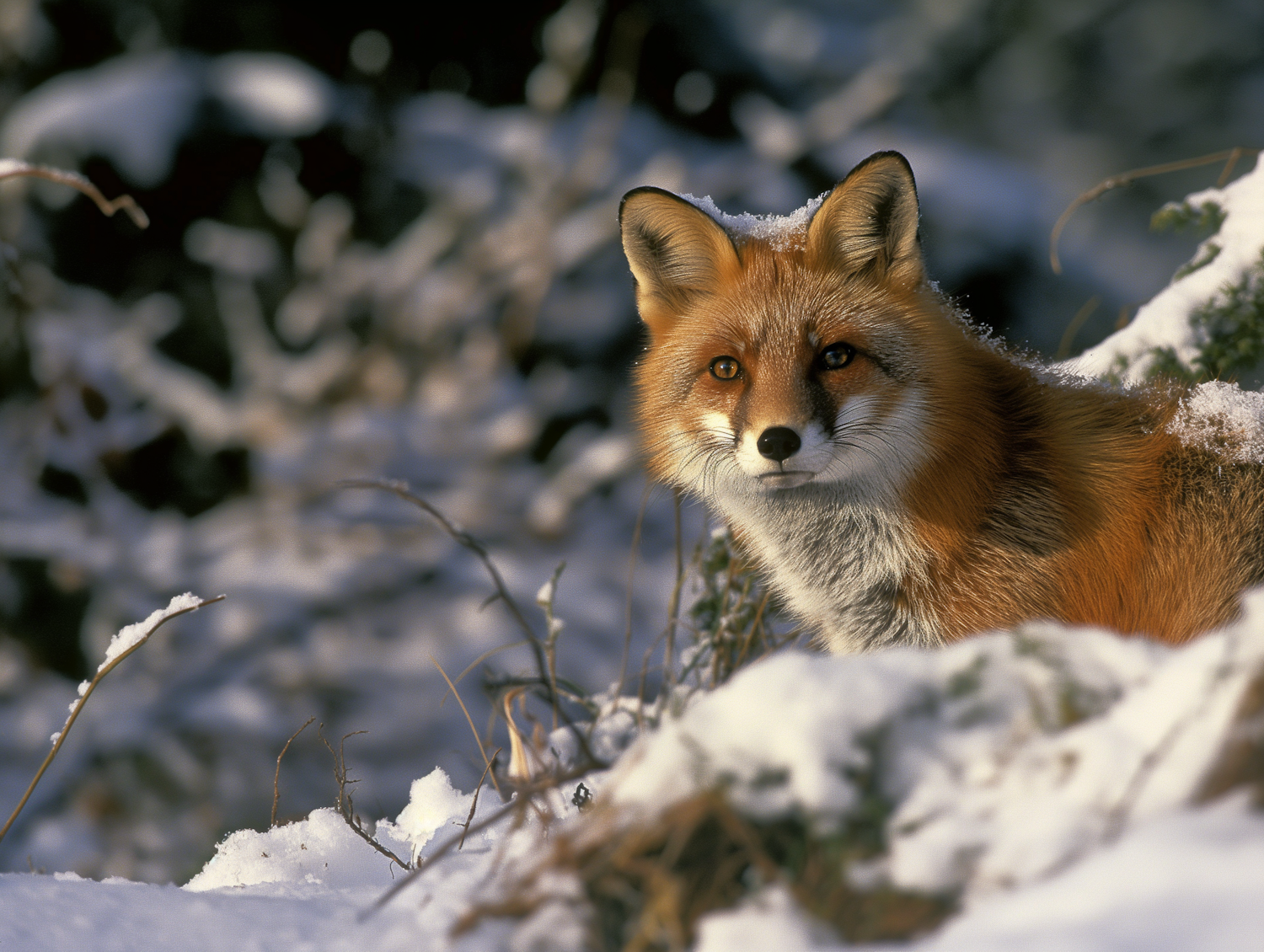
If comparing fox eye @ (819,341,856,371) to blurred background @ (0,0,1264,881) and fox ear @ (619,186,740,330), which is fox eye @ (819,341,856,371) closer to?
fox ear @ (619,186,740,330)

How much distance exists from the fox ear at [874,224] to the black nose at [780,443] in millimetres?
571

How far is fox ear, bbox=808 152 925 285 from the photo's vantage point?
2244 millimetres

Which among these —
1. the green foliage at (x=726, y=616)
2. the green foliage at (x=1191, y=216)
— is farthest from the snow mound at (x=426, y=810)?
the green foliage at (x=1191, y=216)

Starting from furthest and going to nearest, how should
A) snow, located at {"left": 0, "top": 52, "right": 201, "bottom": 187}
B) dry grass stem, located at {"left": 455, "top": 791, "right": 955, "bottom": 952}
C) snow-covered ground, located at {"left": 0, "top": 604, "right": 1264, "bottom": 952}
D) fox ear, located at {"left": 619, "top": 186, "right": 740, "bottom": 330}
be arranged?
snow, located at {"left": 0, "top": 52, "right": 201, "bottom": 187}, fox ear, located at {"left": 619, "top": 186, "right": 740, "bottom": 330}, dry grass stem, located at {"left": 455, "top": 791, "right": 955, "bottom": 952}, snow-covered ground, located at {"left": 0, "top": 604, "right": 1264, "bottom": 952}

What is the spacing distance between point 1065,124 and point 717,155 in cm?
241

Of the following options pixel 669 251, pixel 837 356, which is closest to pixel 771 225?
pixel 669 251

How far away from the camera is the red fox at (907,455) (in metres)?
2.01

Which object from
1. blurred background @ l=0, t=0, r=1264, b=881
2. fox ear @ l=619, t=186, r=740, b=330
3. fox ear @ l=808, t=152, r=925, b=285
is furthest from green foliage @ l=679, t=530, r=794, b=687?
blurred background @ l=0, t=0, r=1264, b=881

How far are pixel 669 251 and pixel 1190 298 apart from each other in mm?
1664

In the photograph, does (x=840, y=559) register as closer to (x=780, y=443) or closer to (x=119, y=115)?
(x=780, y=443)

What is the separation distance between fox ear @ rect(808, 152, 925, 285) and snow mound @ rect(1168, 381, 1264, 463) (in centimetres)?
67

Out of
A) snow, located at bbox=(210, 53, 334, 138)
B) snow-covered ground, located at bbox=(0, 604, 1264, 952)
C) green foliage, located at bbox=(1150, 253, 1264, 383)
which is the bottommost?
snow-covered ground, located at bbox=(0, 604, 1264, 952)

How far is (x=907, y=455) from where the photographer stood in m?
2.13

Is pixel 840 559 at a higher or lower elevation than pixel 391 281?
lower
